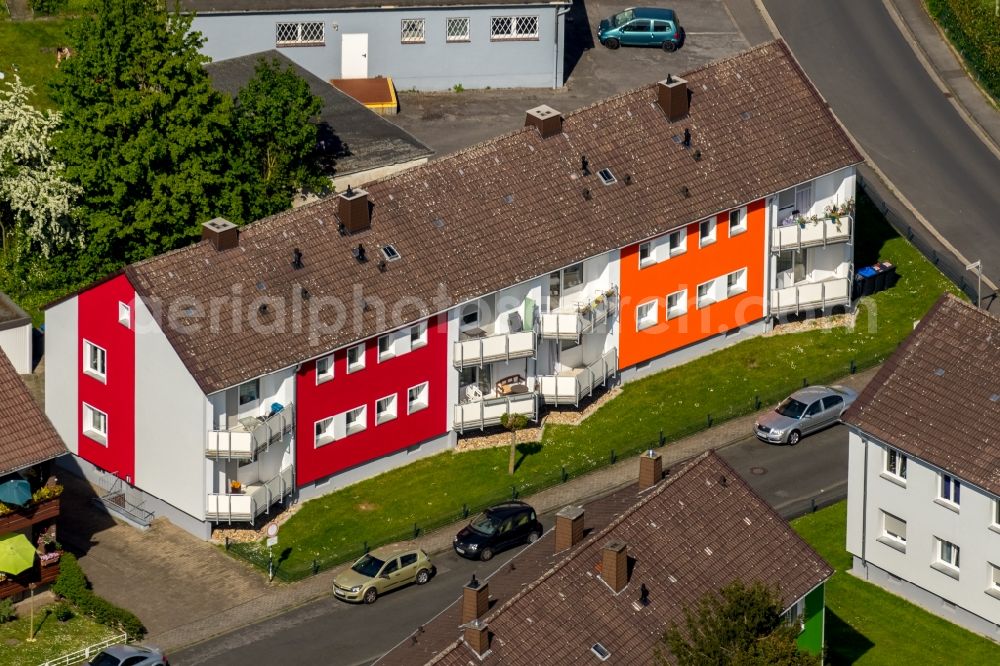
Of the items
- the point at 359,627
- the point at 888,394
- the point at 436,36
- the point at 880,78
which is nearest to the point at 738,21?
the point at 880,78

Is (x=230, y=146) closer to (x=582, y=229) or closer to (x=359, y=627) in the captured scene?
(x=582, y=229)

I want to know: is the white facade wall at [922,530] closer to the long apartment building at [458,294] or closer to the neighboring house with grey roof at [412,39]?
the long apartment building at [458,294]

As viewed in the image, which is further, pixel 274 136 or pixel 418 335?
pixel 274 136

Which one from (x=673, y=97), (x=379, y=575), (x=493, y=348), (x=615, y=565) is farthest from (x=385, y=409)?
(x=615, y=565)

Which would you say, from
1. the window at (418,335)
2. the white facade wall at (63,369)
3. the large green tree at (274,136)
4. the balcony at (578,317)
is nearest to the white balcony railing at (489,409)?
the balcony at (578,317)

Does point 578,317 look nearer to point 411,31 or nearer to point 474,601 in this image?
point 474,601

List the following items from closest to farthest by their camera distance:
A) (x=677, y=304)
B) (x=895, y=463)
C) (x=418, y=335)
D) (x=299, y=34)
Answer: (x=895, y=463) → (x=418, y=335) → (x=677, y=304) → (x=299, y=34)
